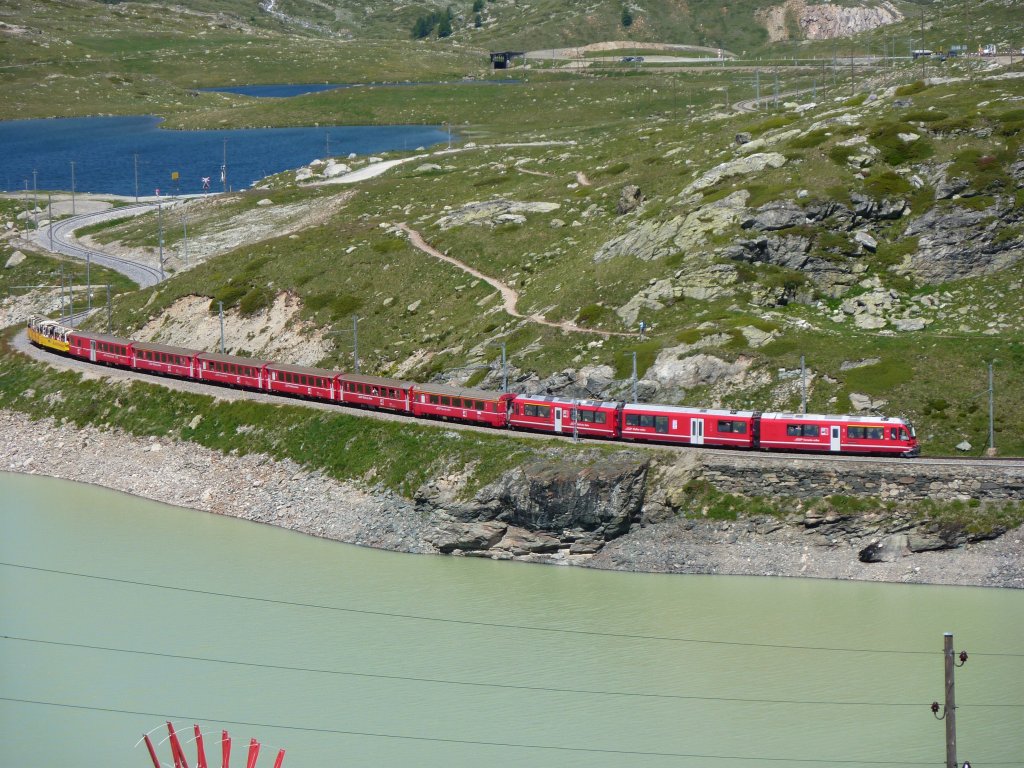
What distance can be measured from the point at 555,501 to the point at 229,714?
27.7m

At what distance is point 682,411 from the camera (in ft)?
295

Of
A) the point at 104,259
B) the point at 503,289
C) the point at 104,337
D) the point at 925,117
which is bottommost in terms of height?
the point at 104,337

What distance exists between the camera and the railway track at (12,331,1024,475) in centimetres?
8356

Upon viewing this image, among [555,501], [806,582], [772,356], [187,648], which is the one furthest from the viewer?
[772,356]

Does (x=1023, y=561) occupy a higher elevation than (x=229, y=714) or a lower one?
higher

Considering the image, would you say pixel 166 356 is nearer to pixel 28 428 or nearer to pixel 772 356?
pixel 28 428

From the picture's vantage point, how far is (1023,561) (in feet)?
257

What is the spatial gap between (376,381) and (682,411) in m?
28.0

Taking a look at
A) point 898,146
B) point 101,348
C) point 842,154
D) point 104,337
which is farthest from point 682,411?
point 104,337

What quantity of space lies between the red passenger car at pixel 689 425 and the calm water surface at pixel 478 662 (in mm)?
10788

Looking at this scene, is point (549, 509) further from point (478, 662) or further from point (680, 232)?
point (680, 232)

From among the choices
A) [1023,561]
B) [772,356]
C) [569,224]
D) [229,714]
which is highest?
[569,224]

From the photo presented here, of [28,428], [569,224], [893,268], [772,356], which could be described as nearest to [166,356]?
[28,428]

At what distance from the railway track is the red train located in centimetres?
62
